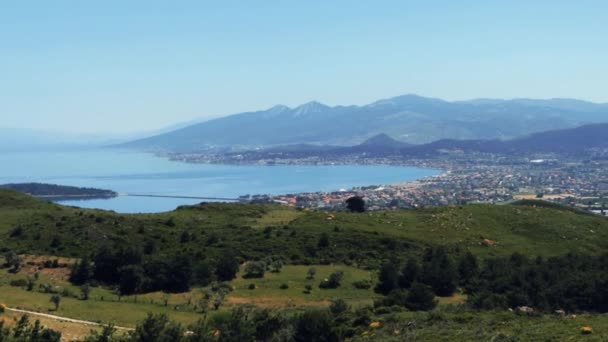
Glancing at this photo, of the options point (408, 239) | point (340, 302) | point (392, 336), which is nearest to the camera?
point (392, 336)

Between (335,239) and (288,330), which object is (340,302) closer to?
(288,330)

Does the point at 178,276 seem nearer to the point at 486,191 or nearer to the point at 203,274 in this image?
the point at 203,274

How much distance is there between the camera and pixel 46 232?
125 feet

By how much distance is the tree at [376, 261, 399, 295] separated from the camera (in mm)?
28859

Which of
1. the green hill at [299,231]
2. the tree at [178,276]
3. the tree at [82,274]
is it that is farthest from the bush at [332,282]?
the tree at [82,274]

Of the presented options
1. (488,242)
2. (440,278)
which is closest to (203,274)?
(440,278)

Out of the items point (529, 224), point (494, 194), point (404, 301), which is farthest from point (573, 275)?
point (494, 194)

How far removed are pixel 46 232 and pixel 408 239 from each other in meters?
24.1

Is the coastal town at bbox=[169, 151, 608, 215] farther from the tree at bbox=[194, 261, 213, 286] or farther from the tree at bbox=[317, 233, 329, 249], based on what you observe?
the tree at bbox=[194, 261, 213, 286]

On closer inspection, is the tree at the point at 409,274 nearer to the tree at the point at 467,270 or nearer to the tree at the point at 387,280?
the tree at the point at 387,280

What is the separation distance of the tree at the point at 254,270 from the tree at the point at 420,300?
990 cm

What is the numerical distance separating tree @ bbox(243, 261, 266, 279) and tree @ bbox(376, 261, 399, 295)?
6.26m

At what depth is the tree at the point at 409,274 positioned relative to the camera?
1146 inches

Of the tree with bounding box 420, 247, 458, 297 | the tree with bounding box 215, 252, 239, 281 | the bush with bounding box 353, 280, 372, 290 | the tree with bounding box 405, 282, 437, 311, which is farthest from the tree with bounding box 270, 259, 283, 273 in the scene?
the tree with bounding box 405, 282, 437, 311
